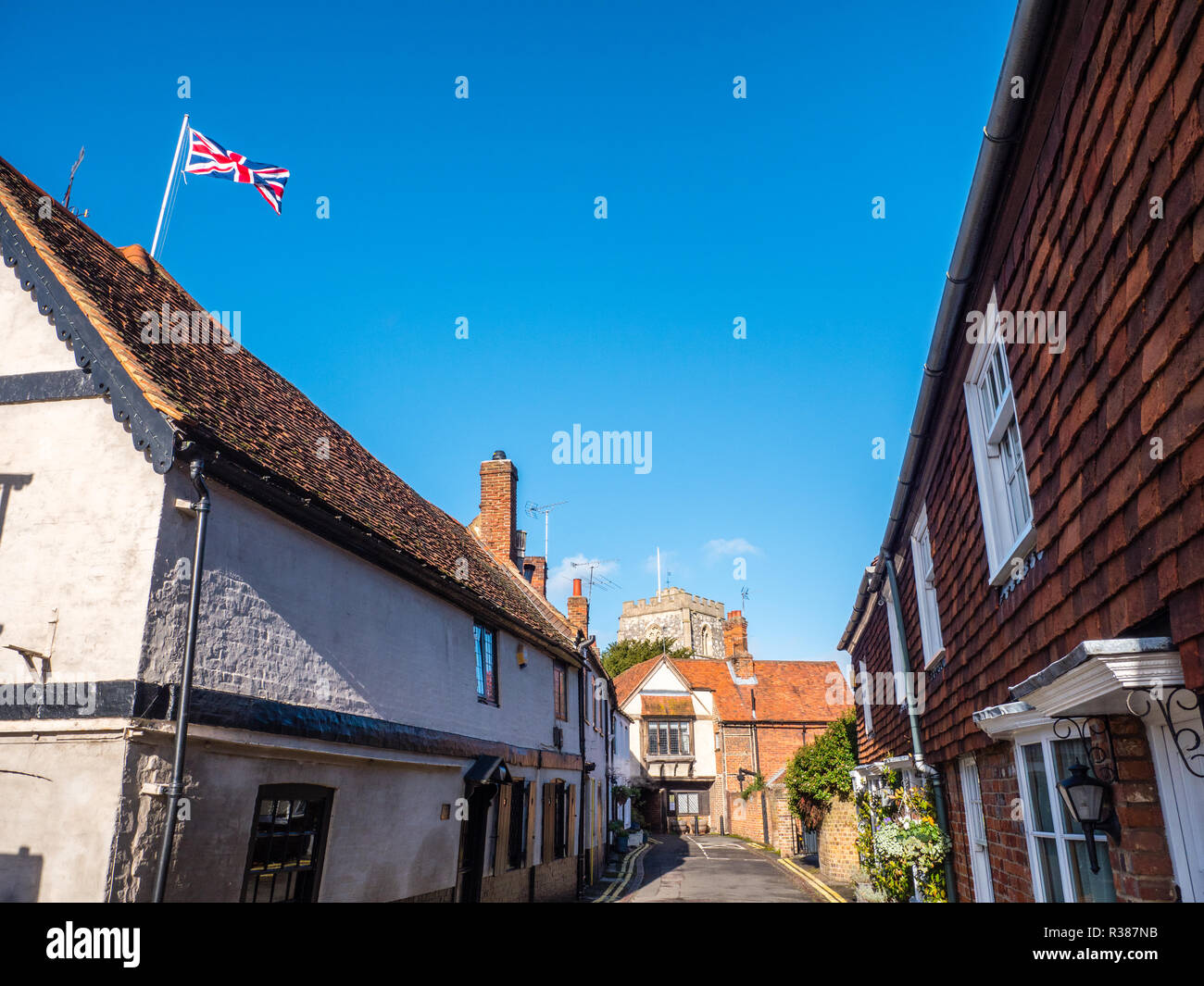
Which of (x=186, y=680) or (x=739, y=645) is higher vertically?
(x=739, y=645)

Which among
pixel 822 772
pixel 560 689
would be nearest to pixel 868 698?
pixel 822 772

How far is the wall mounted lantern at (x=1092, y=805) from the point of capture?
398cm

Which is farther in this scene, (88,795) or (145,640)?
(145,640)

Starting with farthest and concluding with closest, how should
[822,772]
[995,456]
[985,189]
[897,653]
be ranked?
[822,772], [897,653], [995,456], [985,189]

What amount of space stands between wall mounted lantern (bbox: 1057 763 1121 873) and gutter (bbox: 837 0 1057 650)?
370 centimetres

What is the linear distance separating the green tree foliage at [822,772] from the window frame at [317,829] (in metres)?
14.3

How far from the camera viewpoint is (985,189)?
17.6ft

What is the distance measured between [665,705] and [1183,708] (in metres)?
41.2

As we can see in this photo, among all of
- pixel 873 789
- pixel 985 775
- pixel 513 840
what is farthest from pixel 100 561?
pixel 873 789

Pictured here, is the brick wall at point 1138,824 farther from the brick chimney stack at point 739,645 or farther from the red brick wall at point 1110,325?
the brick chimney stack at point 739,645

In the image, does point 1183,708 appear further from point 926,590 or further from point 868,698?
point 868,698
